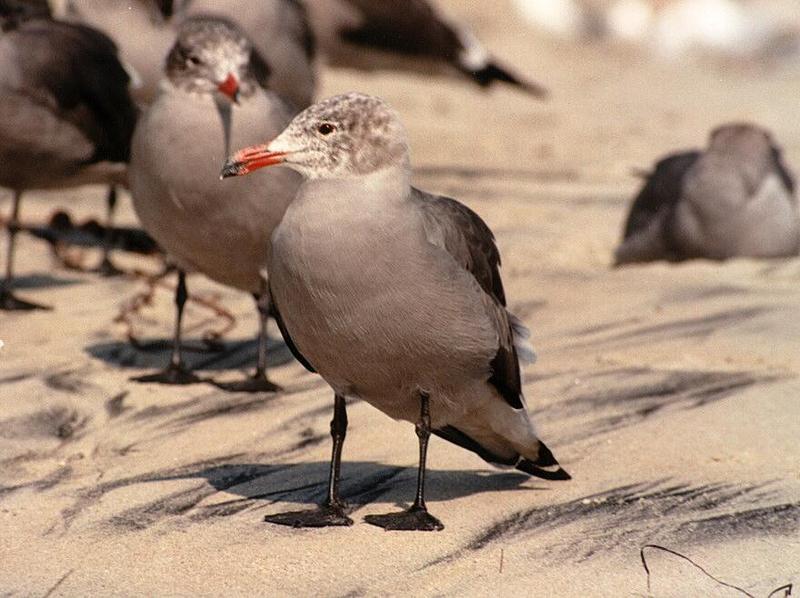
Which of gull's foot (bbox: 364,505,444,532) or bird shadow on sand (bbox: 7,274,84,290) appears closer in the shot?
gull's foot (bbox: 364,505,444,532)

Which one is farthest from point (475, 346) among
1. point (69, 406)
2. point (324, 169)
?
point (69, 406)

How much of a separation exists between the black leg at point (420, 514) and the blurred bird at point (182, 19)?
4896mm

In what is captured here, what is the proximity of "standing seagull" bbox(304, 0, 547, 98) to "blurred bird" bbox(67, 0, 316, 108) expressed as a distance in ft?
6.09

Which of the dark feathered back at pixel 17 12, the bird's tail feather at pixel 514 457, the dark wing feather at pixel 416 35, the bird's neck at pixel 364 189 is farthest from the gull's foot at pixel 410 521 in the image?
the dark wing feather at pixel 416 35

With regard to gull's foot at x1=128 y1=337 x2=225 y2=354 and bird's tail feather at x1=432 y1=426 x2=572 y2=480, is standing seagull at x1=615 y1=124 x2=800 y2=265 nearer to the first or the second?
gull's foot at x1=128 y1=337 x2=225 y2=354

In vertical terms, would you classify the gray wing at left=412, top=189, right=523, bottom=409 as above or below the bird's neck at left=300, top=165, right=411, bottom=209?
below

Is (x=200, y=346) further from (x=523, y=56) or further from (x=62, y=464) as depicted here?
(x=523, y=56)

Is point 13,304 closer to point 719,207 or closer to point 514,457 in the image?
point 514,457

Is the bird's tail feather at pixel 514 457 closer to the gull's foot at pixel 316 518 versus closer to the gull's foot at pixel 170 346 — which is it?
the gull's foot at pixel 316 518

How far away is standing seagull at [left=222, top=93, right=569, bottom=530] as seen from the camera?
13.1 ft

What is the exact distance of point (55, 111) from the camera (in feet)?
23.4

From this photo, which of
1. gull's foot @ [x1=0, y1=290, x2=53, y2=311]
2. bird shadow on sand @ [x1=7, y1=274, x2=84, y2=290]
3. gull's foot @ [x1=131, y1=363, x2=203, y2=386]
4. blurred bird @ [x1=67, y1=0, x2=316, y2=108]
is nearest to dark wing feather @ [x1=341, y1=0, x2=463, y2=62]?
blurred bird @ [x1=67, y1=0, x2=316, y2=108]

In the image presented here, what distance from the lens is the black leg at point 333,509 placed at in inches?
165

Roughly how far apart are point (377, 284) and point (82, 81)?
145 inches
